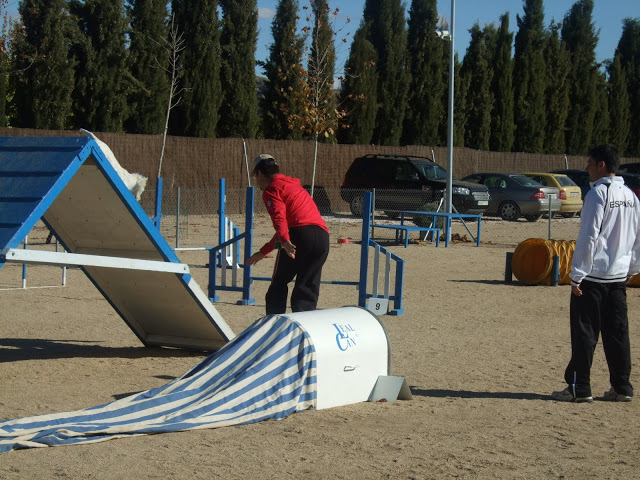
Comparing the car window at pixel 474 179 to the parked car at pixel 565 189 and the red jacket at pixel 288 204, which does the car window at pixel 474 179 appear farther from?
the red jacket at pixel 288 204

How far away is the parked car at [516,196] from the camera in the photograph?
2841 centimetres

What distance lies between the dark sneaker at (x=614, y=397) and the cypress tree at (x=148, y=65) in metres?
25.0

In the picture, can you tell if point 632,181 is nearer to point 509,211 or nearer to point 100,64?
point 509,211

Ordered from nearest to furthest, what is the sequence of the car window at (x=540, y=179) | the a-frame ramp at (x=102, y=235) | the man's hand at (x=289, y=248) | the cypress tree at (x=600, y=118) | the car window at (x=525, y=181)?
1. the a-frame ramp at (x=102, y=235)
2. the man's hand at (x=289, y=248)
3. the car window at (x=525, y=181)
4. the car window at (x=540, y=179)
5. the cypress tree at (x=600, y=118)

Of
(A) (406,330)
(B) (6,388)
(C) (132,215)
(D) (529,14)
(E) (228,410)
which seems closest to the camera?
(E) (228,410)

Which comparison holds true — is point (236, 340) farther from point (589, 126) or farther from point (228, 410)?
point (589, 126)

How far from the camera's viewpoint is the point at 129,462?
5.12 metres

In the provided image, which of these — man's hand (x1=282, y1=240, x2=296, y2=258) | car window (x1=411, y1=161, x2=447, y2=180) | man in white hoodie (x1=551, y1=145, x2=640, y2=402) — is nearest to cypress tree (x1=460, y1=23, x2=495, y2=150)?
car window (x1=411, y1=161, x2=447, y2=180)

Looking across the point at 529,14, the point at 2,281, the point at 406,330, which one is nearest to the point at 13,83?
the point at 2,281

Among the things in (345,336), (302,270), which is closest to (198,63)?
(302,270)

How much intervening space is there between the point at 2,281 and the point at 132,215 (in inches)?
271

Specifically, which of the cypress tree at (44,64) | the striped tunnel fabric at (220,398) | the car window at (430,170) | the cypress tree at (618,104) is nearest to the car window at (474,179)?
the car window at (430,170)

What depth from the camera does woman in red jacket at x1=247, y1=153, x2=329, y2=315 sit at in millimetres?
7953

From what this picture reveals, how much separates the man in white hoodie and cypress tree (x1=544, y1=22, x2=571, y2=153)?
43.1 m
